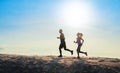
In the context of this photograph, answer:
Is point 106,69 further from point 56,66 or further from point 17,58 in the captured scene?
point 17,58

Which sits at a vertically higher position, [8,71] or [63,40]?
[63,40]

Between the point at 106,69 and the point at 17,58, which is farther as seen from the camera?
the point at 17,58

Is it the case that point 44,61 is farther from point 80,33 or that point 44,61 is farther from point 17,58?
point 80,33

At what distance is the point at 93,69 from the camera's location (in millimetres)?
20656

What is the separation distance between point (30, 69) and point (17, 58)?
2.92 m

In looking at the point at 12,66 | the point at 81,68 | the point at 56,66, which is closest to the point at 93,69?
the point at 81,68

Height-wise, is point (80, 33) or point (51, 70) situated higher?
point (80, 33)

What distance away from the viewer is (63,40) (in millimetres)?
25625

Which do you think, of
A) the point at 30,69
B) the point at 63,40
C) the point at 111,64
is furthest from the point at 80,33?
the point at 30,69

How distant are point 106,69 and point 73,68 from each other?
2.33m

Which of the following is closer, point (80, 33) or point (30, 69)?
point (30, 69)

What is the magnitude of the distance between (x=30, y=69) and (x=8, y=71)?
155cm

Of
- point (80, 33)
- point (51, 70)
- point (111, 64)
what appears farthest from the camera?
point (80, 33)

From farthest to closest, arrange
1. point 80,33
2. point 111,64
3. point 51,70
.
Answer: point 80,33
point 111,64
point 51,70
